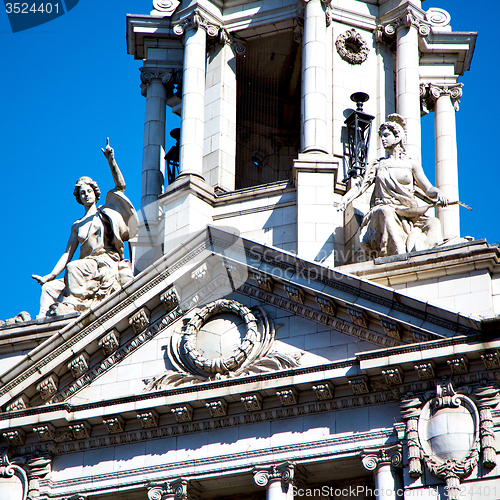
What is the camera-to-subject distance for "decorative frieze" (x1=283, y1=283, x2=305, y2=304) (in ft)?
97.6

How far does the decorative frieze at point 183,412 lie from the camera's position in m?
29.4

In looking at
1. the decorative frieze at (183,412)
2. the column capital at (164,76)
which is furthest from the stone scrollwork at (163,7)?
the decorative frieze at (183,412)

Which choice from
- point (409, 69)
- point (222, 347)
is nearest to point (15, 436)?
point (222, 347)

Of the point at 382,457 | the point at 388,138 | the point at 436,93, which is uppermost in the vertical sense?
the point at 436,93

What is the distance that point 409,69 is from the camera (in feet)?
133

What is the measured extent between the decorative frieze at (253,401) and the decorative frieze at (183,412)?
1.24m

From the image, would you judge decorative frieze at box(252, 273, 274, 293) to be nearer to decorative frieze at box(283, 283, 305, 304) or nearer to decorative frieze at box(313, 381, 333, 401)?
decorative frieze at box(283, 283, 305, 304)

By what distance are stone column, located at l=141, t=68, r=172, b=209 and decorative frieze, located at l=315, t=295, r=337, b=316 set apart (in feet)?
42.4

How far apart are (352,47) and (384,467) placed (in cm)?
1757

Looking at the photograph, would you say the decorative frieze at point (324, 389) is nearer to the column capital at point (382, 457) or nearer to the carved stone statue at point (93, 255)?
the column capital at point (382, 457)

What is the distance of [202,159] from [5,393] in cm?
1160

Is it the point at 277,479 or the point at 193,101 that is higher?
the point at 193,101

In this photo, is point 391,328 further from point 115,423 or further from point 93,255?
point 93,255

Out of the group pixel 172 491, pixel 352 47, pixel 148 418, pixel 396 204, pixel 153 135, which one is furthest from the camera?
pixel 153 135
